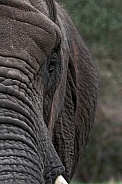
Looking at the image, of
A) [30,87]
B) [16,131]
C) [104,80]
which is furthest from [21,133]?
[104,80]

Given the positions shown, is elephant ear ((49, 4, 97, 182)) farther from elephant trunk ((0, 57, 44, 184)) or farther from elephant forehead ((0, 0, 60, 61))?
elephant trunk ((0, 57, 44, 184))

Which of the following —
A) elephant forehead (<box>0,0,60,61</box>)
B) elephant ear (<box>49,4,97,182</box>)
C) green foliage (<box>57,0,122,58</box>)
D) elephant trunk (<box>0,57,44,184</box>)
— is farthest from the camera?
green foliage (<box>57,0,122,58</box>)

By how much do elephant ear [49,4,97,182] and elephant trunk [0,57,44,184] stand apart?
133 centimetres

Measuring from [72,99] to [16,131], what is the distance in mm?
2524

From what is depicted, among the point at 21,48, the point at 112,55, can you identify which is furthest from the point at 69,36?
the point at 112,55

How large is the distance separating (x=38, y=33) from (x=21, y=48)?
0.22 m

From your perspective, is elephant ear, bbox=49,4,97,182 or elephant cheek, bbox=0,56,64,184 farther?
elephant ear, bbox=49,4,97,182

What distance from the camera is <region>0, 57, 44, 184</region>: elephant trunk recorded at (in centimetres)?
477

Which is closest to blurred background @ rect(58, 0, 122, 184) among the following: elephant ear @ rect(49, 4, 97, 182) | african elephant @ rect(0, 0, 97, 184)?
elephant ear @ rect(49, 4, 97, 182)

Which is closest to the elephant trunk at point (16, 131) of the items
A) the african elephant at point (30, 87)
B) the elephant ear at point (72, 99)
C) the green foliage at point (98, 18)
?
the african elephant at point (30, 87)

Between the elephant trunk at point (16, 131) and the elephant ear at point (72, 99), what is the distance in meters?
1.33

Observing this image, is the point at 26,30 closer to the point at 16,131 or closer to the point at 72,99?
the point at 16,131

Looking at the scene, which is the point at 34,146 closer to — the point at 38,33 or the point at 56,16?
the point at 38,33

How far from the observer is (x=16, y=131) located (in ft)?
16.0
